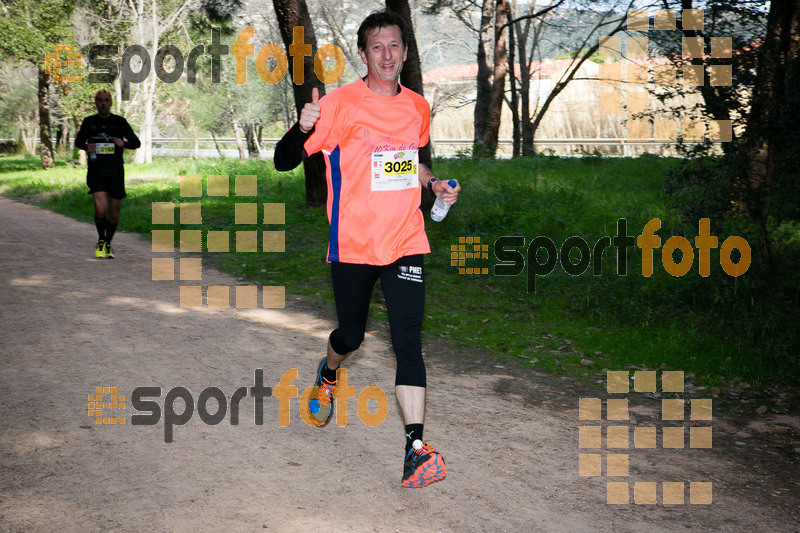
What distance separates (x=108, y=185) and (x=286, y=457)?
24.6ft

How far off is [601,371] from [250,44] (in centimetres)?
3373

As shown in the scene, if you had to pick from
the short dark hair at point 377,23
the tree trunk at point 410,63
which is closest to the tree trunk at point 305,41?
the tree trunk at point 410,63

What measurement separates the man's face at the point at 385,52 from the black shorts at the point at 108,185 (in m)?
7.43

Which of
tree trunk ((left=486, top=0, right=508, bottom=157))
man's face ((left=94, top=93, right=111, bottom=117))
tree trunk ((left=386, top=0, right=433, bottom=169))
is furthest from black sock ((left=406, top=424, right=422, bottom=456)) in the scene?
tree trunk ((left=486, top=0, right=508, bottom=157))

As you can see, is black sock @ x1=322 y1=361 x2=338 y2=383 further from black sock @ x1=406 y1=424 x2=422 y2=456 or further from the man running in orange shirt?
black sock @ x1=406 y1=424 x2=422 y2=456

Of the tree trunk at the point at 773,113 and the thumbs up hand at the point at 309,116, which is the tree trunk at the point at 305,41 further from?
the thumbs up hand at the point at 309,116

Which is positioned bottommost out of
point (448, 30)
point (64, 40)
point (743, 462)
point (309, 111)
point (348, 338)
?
point (743, 462)

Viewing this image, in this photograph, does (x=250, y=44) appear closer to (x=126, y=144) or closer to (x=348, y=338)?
(x=126, y=144)

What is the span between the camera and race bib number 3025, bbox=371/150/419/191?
418cm

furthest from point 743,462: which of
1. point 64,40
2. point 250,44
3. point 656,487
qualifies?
point 250,44

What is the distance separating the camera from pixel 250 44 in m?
37.2

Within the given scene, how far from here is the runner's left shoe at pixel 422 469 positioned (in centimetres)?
406

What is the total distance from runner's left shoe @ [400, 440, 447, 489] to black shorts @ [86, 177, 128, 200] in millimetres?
7946
